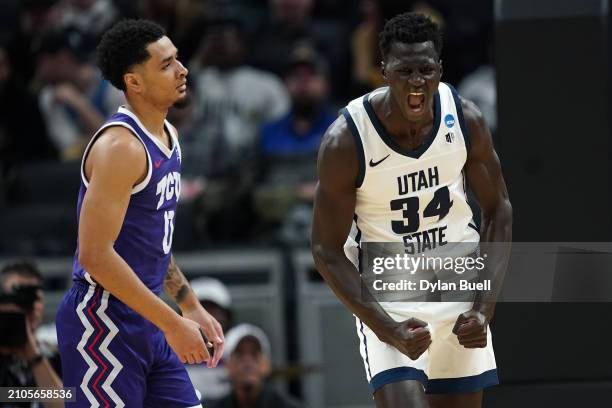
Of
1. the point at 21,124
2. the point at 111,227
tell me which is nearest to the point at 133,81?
the point at 111,227

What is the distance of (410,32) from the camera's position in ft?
15.8

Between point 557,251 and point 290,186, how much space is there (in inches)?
154

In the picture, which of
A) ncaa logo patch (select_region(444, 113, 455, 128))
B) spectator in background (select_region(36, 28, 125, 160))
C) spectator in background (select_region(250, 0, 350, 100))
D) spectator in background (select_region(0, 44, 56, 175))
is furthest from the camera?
spectator in background (select_region(250, 0, 350, 100))

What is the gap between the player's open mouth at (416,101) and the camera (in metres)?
4.79

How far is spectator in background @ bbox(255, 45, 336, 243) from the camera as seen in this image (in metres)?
9.09

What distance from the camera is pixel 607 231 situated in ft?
18.4

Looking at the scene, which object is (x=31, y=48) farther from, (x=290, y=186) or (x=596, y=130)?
(x=596, y=130)

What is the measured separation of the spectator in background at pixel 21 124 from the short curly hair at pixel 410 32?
6.12 m

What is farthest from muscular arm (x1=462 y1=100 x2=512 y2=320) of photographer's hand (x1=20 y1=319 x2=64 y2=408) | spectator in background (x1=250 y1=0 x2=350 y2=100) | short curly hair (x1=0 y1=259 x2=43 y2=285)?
spectator in background (x1=250 y1=0 x2=350 y2=100)

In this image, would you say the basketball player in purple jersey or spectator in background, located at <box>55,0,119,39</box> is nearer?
the basketball player in purple jersey

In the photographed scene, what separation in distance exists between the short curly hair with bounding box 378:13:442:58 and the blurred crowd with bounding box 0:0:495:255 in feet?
12.9

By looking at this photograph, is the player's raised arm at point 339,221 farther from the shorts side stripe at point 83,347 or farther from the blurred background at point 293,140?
the blurred background at point 293,140

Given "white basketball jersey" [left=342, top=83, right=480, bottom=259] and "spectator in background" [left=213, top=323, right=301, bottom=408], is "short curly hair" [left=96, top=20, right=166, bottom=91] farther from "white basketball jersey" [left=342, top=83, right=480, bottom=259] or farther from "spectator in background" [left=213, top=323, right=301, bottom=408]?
"spectator in background" [left=213, top=323, right=301, bottom=408]

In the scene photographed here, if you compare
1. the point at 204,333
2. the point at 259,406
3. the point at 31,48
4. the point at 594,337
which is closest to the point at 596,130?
the point at 594,337
